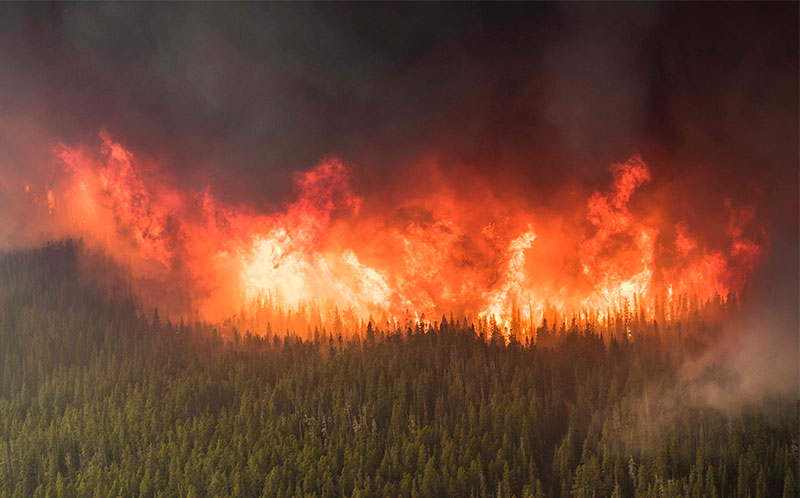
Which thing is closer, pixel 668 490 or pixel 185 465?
pixel 668 490

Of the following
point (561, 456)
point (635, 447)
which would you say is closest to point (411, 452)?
point (561, 456)

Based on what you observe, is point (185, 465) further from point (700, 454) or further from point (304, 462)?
point (700, 454)

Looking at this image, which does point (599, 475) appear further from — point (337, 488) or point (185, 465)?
point (185, 465)

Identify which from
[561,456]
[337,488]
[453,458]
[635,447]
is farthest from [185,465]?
[635,447]

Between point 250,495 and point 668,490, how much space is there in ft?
231

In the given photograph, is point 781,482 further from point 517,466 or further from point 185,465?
point 185,465

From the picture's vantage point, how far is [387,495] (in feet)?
610

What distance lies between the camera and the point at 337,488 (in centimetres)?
19175

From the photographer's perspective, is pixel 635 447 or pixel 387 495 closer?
pixel 387 495

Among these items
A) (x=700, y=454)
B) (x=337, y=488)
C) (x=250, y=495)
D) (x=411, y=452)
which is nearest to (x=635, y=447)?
(x=700, y=454)

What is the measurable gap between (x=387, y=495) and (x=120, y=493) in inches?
1891

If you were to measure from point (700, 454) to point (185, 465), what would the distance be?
91462 mm

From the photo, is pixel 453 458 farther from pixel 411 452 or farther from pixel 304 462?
pixel 304 462

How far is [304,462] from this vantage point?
197m
